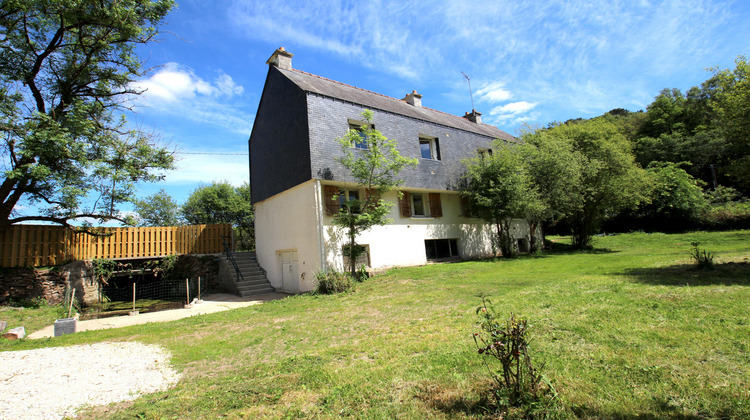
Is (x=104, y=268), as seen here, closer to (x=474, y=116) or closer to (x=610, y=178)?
(x=474, y=116)

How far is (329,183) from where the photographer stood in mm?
13008

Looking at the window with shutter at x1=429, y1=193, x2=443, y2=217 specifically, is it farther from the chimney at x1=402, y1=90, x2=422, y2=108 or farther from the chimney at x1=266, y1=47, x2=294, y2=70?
the chimney at x1=266, y1=47, x2=294, y2=70

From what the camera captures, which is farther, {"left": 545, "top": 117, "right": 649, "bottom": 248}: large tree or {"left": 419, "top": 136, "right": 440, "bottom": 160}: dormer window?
{"left": 545, "top": 117, "right": 649, "bottom": 248}: large tree

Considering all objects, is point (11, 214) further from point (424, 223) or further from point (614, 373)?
point (614, 373)

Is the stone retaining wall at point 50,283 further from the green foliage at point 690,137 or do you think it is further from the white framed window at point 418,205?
the green foliage at point 690,137

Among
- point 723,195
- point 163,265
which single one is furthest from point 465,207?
point 723,195

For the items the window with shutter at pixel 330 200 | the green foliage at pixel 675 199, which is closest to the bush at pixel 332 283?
the window with shutter at pixel 330 200

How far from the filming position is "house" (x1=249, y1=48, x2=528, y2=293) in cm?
1262

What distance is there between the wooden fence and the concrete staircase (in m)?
2.53

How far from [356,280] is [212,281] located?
8.68m

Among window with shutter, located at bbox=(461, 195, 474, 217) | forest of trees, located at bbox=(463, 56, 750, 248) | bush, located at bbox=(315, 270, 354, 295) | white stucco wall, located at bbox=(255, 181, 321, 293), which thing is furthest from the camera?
window with shutter, located at bbox=(461, 195, 474, 217)

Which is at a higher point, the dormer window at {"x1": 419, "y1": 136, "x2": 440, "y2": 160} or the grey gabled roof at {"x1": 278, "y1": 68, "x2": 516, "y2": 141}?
the grey gabled roof at {"x1": 278, "y1": 68, "x2": 516, "y2": 141}

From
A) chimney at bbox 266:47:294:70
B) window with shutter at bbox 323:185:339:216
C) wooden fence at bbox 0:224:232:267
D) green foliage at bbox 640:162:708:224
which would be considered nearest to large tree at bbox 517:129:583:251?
window with shutter at bbox 323:185:339:216

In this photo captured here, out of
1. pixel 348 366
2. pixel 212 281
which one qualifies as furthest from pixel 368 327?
pixel 212 281
